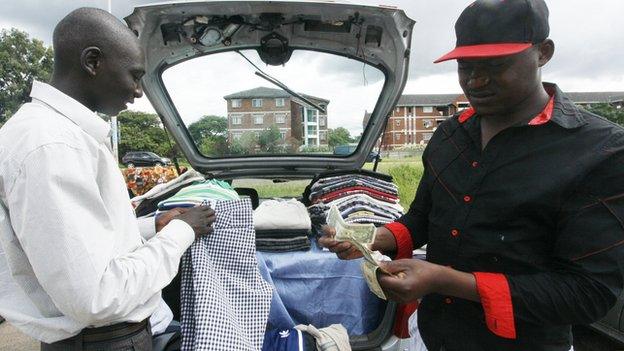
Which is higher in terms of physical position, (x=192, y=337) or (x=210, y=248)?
(x=210, y=248)

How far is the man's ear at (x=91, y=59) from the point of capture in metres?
1.31

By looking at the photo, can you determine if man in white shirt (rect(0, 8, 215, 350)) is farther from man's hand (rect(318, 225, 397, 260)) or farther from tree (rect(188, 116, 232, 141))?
tree (rect(188, 116, 232, 141))

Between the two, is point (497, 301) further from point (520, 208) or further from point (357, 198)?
point (357, 198)

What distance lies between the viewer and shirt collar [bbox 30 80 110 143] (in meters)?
1.25

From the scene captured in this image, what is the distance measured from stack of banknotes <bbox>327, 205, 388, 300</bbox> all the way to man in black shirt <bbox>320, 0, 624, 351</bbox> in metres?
0.05

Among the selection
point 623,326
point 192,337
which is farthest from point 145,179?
point 623,326

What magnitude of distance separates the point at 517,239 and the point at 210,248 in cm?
124

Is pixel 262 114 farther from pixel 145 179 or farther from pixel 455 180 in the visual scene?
pixel 145 179

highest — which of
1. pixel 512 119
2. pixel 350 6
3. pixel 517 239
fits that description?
pixel 350 6

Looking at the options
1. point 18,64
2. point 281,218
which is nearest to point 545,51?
point 281,218

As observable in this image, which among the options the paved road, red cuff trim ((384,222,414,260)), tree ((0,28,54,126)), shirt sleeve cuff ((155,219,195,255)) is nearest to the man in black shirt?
red cuff trim ((384,222,414,260))

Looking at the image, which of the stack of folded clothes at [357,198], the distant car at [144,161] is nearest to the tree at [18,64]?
the distant car at [144,161]

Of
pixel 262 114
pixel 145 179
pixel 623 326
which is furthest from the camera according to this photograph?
pixel 145 179

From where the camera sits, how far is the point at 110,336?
133 cm
